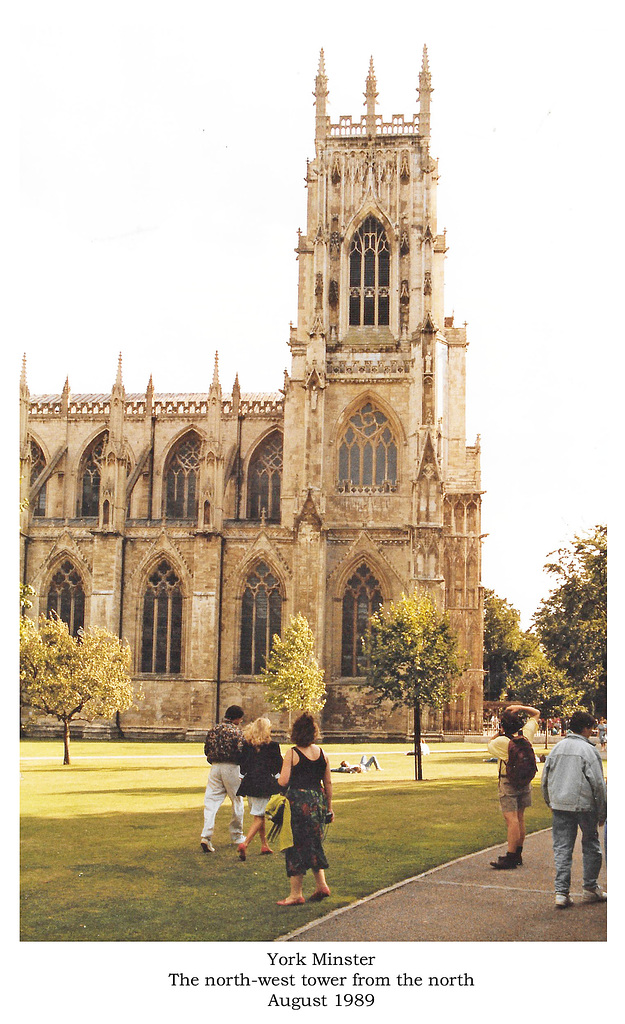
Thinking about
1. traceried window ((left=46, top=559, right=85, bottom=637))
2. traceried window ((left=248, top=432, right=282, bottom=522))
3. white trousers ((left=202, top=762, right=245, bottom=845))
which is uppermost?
traceried window ((left=248, top=432, right=282, bottom=522))

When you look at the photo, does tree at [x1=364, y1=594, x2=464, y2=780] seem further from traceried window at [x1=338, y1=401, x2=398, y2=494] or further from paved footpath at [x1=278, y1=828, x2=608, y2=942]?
traceried window at [x1=338, y1=401, x2=398, y2=494]

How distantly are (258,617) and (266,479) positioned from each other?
8341 millimetres

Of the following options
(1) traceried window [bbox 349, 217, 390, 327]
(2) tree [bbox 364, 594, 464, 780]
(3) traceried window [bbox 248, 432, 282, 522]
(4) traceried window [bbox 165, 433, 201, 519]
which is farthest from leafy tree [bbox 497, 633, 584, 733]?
(4) traceried window [bbox 165, 433, 201, 519]

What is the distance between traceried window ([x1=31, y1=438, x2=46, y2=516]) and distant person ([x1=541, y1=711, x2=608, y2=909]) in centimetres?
4443

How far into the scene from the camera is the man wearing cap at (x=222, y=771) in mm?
12133

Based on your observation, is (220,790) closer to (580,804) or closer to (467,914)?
(467,914)

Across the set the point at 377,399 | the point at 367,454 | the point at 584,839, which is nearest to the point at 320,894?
the point at 584,839

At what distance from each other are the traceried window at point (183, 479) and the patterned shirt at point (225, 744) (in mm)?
38401

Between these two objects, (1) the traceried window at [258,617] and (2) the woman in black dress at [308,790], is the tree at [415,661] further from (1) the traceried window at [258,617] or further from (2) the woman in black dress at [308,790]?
(1) the traceried window at [258,617]

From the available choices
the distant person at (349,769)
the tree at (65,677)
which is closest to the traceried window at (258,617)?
the tree at (65,677)

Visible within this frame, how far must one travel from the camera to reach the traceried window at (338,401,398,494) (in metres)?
44.2

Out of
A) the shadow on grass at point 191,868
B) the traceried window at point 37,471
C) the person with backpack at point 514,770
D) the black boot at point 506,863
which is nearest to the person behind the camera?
the shadow on grass at point 191,868

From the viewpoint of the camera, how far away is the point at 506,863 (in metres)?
11.0

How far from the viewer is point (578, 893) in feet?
31.6
